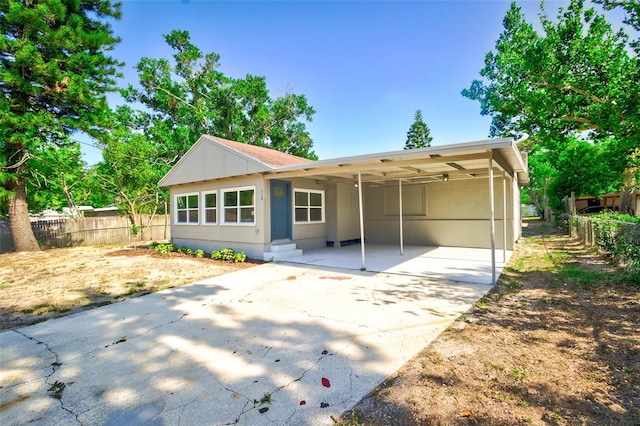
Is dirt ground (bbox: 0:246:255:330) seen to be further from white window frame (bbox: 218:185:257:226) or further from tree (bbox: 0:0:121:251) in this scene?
tree (bbox: 0:0:121:251)

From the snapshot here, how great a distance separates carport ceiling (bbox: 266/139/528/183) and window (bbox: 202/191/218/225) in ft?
9.91

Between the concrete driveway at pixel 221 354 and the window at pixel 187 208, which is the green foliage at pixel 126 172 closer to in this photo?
the window at pixel 187 208

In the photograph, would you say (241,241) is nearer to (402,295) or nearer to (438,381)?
(402,295)

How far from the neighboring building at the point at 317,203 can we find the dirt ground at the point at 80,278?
1.38 m

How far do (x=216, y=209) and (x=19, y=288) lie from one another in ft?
18.0

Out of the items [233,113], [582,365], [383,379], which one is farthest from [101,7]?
[582,365]

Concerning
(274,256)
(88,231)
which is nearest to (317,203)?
(274,256)

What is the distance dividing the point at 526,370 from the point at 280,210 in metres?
7.95

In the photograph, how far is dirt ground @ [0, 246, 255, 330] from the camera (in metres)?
5.24

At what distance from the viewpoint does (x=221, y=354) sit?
3277 mm

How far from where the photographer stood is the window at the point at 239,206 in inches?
384

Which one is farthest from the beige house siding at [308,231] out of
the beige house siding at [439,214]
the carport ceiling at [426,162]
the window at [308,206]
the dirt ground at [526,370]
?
the dirt ground at [526,370]

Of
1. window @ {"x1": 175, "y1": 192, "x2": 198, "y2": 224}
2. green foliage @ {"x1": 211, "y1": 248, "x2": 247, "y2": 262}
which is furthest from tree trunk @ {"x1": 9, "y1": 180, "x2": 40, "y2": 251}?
green foliage @ {"x1": 211, "y1": 248, "x2": 247, "y2": 262}

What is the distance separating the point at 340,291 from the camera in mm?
5613
